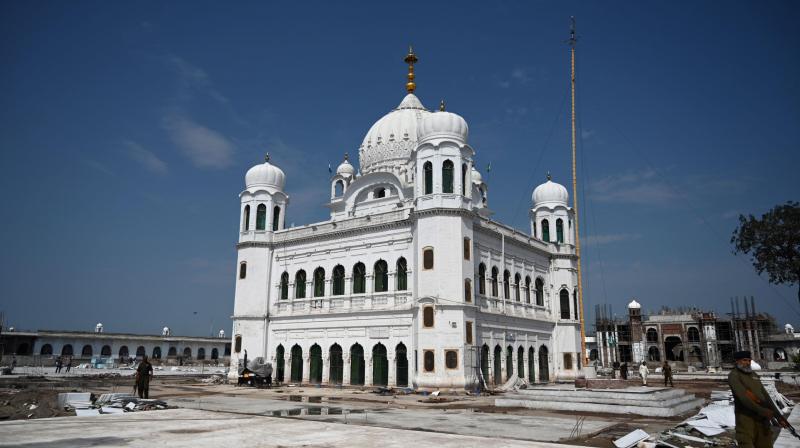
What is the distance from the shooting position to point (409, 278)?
3006 centimetres

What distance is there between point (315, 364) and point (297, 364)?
62.0 inches

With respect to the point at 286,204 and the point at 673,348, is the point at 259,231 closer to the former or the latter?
the point at 286,204

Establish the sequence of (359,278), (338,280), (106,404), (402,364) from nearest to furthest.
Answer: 1. (106,404)
2. (402,364)
3. (359,278)
4. (338,280)

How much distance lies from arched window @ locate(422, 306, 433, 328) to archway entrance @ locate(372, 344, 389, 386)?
3.59 m

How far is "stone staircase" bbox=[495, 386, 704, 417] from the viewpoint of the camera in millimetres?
15758

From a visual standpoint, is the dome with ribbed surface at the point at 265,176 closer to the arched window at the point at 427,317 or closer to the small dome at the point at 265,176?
the small dome at the point at 265,176

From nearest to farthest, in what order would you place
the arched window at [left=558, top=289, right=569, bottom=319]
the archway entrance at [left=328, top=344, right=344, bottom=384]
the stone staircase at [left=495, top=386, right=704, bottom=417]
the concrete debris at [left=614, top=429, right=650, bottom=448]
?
1. the concrete debris at [left=614, top=429, right=650, bottom=448]
2. the stone staircase at [left=495, top=386, right=704, bottom=417]
3. the archway entrance at [left=328, top=344, right=344, bottom=384]
4. the arched window at [left=558, top=289, right=569, bottom=319]

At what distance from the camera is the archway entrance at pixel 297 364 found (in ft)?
110

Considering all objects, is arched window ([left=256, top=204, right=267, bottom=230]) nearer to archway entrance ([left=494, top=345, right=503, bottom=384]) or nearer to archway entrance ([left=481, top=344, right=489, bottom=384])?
archway entrance ([left=481, top=344, right=489, bottom=384])

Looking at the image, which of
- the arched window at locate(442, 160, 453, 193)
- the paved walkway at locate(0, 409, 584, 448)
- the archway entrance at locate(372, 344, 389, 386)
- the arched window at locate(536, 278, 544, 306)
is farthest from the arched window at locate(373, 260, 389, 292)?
the paved walkway at locate(0, 409, 584, 448)

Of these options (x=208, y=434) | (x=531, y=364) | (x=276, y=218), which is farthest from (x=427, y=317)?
(x=208, y=434)

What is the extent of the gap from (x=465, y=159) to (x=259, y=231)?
46.7ft

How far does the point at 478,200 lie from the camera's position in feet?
137

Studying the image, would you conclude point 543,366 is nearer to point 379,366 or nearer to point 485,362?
point 485,362
